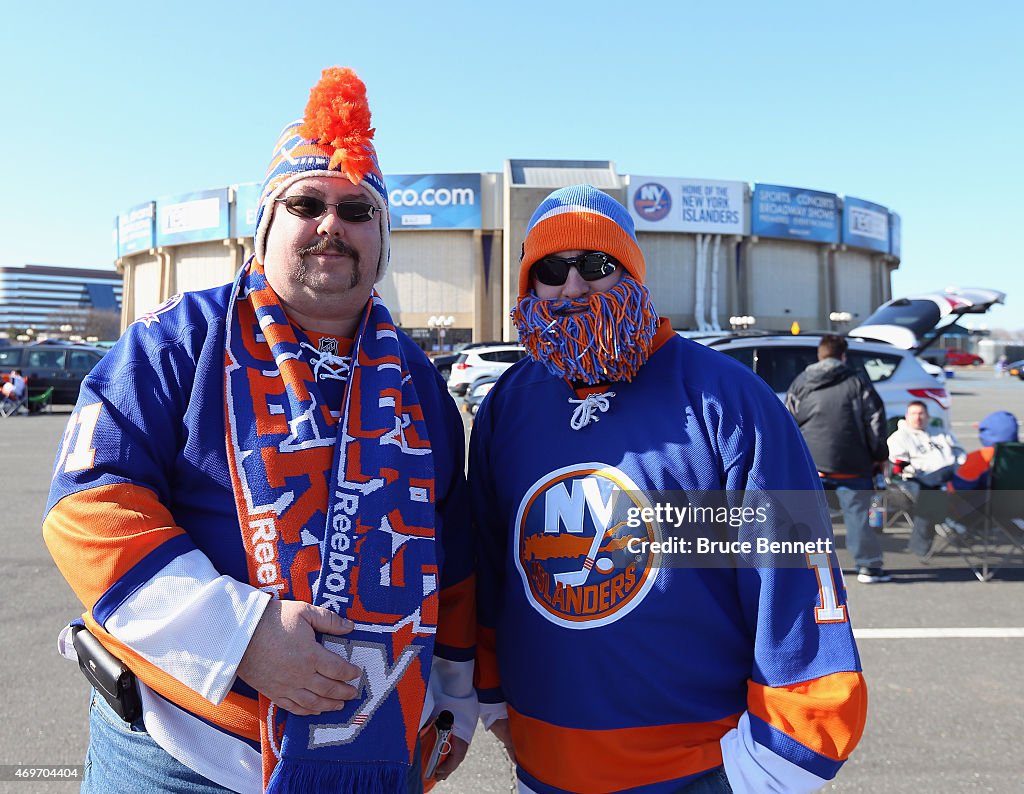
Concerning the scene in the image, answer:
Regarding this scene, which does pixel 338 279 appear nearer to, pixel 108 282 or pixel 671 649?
pixel 671 649

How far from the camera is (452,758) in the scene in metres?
1.93

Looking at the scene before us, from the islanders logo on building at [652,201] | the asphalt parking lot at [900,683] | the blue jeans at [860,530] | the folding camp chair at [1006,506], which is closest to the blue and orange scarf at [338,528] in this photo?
the asphalt parking lot at [900,683]

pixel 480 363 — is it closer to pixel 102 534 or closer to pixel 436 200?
pixel 102 534

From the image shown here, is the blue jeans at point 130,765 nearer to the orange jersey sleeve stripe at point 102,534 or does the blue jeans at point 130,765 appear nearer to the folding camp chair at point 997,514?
the orange jersey sleeve stripe at point 102,534

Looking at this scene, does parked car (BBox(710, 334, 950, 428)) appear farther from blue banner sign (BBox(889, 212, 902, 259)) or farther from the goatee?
blue banner sign (BBox(889, 212, 902, 259))

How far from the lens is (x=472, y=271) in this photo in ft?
152

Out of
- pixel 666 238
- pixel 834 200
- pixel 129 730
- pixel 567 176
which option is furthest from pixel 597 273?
pixel 834 200

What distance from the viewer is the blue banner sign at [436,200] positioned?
44812 mm

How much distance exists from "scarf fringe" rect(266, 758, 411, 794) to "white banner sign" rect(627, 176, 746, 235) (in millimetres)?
45775

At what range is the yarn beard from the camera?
1768 millimetres

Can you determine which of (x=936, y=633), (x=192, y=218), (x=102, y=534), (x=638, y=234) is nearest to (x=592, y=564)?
(x=102, y=534)

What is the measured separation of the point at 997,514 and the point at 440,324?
41250mm

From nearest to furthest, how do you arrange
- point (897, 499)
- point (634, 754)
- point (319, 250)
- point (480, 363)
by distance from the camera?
point (634, 754)
point (319, 250)
point (897, 499)
point (480, 363)

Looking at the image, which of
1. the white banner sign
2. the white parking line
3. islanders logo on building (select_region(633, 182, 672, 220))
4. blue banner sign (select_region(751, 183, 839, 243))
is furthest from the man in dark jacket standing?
blue banner sign (select_region(751, 183, 839, 243))
